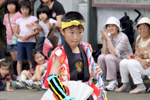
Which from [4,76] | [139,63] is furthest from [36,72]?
[139,63]

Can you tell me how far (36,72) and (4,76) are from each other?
63cm

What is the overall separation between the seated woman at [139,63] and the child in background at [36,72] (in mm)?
1561

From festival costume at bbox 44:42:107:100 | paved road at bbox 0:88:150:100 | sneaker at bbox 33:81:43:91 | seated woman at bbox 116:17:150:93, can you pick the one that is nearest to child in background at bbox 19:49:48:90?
sneaker at bbox 33:81:43:91

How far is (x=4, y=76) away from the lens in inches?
246

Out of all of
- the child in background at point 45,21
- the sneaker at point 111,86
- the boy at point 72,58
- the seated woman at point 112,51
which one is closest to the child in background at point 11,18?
the child in background at point 45,21

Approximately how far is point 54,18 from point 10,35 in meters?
1.24

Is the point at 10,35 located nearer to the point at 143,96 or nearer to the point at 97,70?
the point at 143,96

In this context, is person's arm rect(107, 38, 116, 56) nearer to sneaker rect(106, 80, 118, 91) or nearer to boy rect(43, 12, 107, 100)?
sneaker rect(106, 80, 118, 91)

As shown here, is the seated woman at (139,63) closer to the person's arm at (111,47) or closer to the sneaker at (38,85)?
the person's arm at (111,47)

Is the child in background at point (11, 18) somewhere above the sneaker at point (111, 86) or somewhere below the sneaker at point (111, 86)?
above

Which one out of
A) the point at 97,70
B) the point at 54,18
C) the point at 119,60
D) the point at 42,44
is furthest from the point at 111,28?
the point at 97,70

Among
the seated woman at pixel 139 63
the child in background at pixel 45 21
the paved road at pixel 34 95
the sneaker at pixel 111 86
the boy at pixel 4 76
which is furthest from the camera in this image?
the child in background at pixel 45 21

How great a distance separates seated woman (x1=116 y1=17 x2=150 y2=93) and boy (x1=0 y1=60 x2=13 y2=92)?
6.92 ft

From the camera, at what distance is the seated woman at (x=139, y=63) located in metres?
5.56
